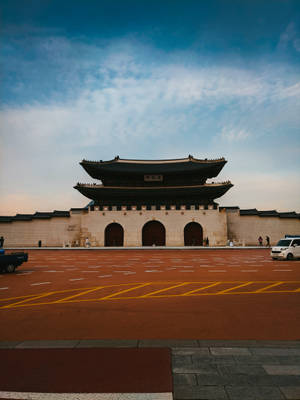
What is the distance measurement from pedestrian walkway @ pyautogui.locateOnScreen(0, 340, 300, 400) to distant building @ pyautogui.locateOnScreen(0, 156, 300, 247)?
104 ft

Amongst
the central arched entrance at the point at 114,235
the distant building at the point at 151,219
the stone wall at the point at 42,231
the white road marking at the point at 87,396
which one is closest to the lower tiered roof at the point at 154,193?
the distant building at the point at 151,219

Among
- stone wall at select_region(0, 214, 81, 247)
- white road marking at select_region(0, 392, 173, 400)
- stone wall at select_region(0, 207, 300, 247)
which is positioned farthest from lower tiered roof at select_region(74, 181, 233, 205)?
white road marking at select_region(0, 392, 173, 400)

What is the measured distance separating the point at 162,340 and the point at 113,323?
1.34 m

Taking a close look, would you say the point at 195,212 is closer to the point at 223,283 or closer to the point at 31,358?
the point at 223,283

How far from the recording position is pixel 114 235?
120 feet

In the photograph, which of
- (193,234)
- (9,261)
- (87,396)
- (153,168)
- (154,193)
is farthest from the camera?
(153,168)

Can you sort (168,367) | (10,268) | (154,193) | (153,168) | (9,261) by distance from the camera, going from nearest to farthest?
(168,367)
(9,261)
(10,268)
(154,193)
(153,168)

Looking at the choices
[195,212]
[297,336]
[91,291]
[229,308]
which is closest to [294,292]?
[229,308]

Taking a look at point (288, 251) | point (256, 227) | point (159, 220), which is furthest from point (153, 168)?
point (288, 251)

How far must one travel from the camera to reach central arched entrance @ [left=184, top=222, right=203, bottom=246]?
35.7 meters

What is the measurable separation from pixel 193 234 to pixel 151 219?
6.24m

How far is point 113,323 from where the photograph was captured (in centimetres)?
536

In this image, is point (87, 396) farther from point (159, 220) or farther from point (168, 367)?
point (159, 220)

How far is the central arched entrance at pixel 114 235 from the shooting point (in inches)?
1431
